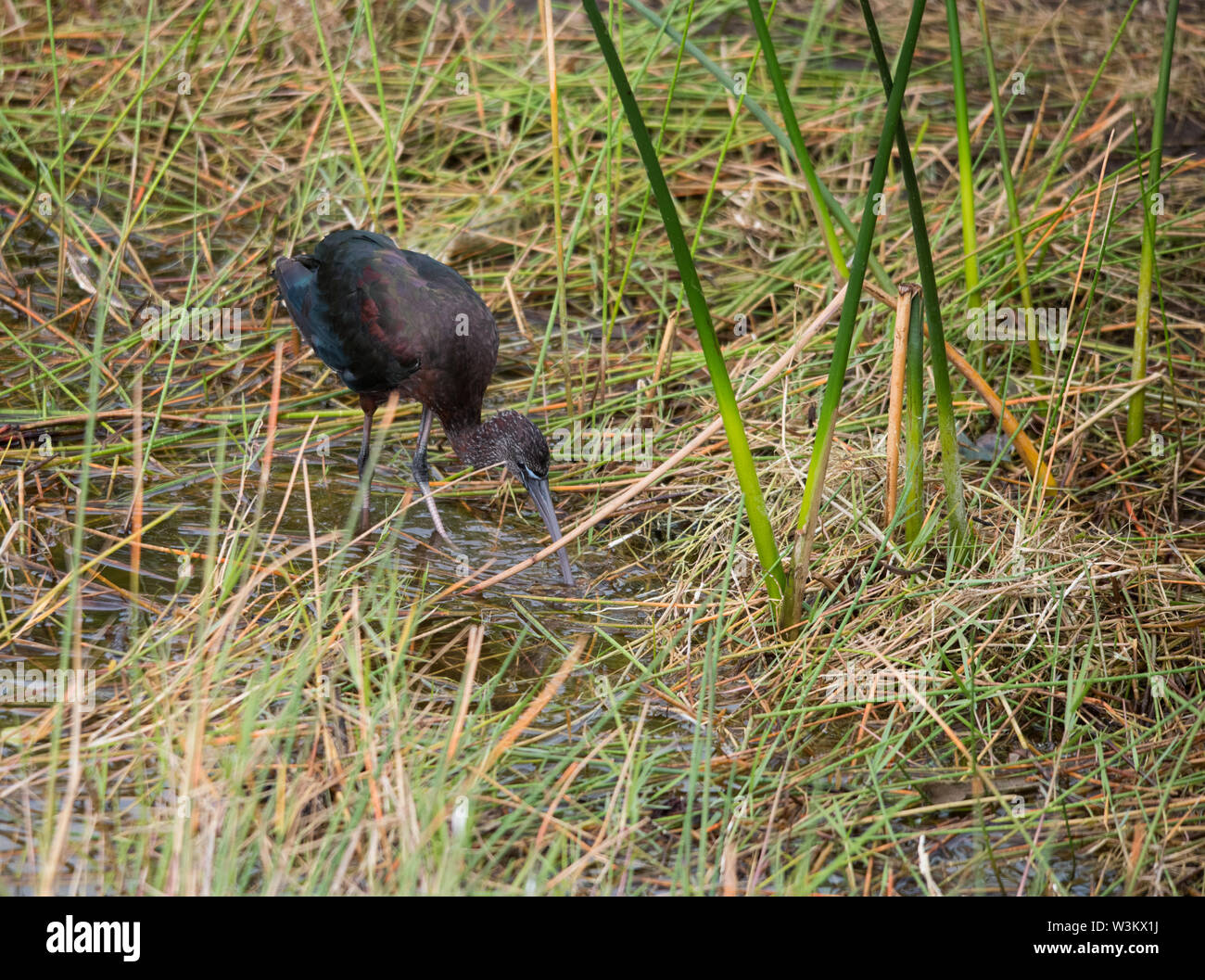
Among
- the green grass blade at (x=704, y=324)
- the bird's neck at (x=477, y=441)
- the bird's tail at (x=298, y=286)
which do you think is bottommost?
the green grass blade at (x=704, y=324)

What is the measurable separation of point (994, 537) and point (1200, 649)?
58 cm

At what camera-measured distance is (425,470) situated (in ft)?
13.8

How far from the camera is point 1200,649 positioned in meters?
3.09

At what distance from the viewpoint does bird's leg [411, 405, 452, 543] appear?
3.87m

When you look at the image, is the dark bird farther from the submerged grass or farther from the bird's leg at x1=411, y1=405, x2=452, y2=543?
the submerged grass

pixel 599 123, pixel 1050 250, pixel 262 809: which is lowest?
pixel 262 809

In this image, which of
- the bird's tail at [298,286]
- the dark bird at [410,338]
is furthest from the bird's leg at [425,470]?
the bird's tail at [298,286]

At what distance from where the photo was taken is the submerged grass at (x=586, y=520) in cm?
244

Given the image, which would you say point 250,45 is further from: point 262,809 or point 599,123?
point 262,809

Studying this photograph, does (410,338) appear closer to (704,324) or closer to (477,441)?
(477,441)

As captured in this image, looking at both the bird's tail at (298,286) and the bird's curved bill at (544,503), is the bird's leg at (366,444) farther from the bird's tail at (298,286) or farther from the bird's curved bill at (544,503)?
the bird's curved bill at (544,503)

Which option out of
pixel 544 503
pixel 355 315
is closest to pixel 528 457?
pixel 544 503

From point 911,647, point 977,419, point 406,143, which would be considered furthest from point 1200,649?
point 406,143

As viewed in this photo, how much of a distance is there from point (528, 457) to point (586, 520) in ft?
2.05
